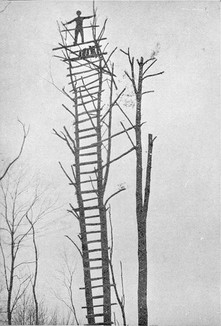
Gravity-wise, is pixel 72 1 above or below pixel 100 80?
above

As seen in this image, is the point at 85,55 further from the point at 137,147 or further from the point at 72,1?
the point at 137,147

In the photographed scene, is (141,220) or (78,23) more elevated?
(78,23)

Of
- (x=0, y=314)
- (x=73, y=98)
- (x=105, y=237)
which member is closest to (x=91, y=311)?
(x=105, y=237)

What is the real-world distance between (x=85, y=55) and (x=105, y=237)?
4.13 meters

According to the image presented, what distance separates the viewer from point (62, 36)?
28.8 feet

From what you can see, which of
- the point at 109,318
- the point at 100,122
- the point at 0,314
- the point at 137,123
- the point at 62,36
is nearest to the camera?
the point at 109,318

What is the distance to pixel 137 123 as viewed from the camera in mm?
7344

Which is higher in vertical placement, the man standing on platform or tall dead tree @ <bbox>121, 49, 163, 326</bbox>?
the man standing on platform

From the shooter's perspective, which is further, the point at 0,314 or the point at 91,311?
the point at 0,314

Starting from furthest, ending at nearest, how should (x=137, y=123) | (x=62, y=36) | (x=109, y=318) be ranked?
1. (x=62, y=36)
2. (x=137, y=123)
3. (x=109, y=318)

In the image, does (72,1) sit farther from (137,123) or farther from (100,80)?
(137,123)

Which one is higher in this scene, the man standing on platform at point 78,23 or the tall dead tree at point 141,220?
the man standing on platform at point 78,23

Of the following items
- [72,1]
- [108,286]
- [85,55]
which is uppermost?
[72,1]

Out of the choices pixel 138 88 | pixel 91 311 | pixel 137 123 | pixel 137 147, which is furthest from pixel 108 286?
pixel 138 88
